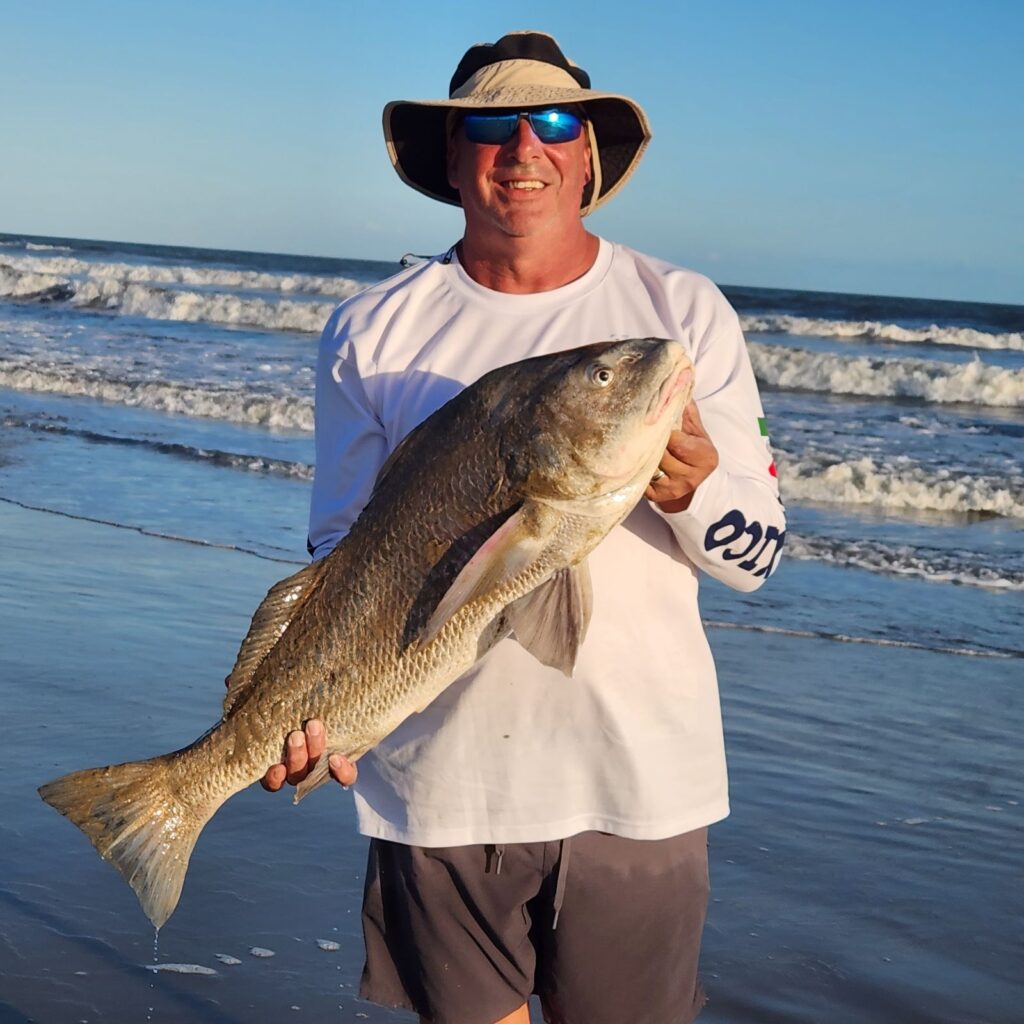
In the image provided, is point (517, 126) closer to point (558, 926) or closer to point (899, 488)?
point (558, 926)

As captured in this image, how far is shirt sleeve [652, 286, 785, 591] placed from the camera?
2.74 metres

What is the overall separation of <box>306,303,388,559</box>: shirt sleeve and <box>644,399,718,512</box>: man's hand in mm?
728

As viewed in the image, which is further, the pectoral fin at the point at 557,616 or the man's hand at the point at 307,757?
the man's hand at the point at 307,757

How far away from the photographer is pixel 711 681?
9.87 feet

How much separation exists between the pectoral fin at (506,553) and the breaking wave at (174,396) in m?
14.0

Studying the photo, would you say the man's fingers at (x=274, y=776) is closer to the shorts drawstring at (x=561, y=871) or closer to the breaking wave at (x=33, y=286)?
the shorts drawstring at (x=561, y=871)

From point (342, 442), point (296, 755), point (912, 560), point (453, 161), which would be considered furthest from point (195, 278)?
point (296, 755)

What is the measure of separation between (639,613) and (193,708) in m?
3.93

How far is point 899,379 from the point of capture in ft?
78.4

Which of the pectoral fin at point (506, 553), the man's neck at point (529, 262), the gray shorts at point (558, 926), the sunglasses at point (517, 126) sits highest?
the sunglasses at point (517, 126)

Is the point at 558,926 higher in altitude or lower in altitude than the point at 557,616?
lower

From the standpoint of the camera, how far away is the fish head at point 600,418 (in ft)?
8.36

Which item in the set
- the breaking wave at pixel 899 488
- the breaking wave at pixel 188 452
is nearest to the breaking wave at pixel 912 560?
the breaking wave at pixel 899 488

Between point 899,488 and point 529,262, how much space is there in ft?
36.3
